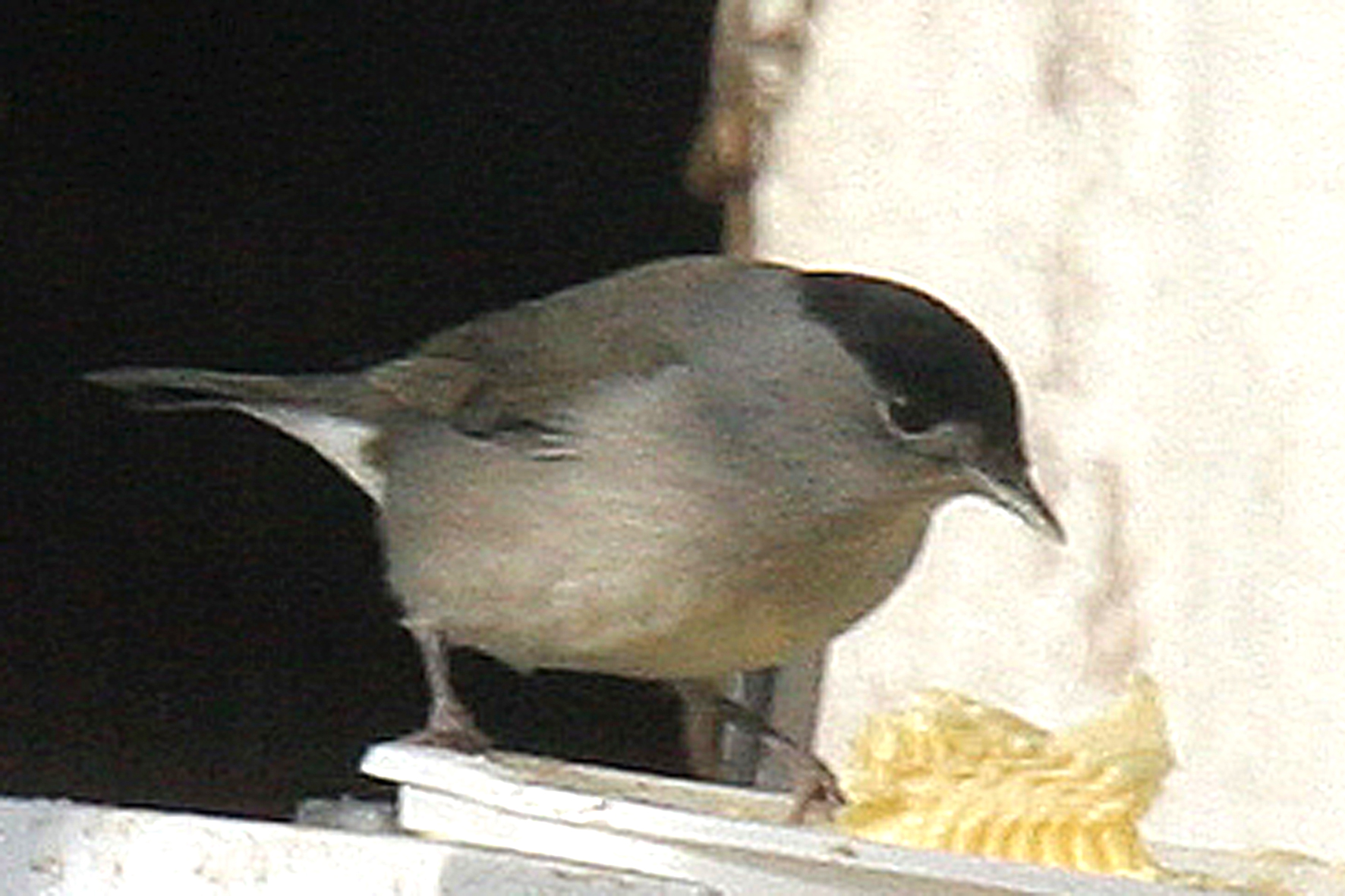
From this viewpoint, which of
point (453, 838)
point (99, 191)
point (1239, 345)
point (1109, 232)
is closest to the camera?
point (453, 838)

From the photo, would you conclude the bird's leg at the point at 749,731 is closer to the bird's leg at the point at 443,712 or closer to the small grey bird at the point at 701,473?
the small grey bird at the point at 701,473

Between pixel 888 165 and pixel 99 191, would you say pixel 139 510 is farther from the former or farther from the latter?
pixel 888 165

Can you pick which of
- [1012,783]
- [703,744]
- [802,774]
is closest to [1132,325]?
[802,774]

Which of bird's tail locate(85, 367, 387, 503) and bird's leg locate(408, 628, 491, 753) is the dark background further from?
bird's leg locate(408, 628, 491, 753)

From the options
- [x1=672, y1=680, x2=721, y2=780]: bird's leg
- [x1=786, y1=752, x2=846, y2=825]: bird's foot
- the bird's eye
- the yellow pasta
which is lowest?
[x1=672, y1=680, x2=721, y2=780]: bird's leg

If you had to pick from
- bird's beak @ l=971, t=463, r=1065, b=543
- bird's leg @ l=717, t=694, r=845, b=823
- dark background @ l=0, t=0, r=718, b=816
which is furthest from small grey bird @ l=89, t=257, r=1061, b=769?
dark background @ l=0, t=0, r=718, b=816

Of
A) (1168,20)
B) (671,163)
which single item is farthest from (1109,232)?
(671,163)

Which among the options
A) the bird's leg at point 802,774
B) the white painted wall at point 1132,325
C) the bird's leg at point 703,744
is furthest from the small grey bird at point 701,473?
the bird's leg at point 703,744

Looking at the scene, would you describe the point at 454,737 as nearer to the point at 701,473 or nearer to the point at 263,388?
the point at 701,473
